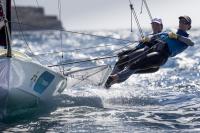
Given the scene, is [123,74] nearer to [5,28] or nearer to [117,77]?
[117,77]

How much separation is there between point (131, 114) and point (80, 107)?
1.31 meters

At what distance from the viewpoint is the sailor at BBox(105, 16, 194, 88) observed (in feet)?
44.8

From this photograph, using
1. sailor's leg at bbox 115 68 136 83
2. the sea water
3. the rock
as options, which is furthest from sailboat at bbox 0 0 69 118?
the rock

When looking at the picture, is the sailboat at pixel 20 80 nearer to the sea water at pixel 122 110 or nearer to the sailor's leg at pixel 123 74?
the sea water at pixel 122 110

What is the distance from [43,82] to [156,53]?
3.16 m

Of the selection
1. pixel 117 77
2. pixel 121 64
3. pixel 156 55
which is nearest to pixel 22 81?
pixel 117 77

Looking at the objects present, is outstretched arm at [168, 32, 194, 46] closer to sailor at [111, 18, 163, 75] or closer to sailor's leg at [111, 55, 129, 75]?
sailor at [111, 18, 163, 75]

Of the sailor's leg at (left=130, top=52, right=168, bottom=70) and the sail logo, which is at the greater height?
the sailor's leg at (left=130, top=52, right=168, bottom=70)

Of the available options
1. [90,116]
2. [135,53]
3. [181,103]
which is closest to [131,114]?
[90,116]

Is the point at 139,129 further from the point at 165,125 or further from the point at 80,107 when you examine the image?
the point at 80,107

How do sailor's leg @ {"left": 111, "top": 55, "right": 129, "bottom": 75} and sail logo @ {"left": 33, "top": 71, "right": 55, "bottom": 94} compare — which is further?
sailor's leg @ {"left": 111, "top": 55, "right": 129, "bottom": 75}

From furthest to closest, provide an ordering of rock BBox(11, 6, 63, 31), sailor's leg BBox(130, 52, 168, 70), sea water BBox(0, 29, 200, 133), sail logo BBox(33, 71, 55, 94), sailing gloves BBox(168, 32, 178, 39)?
rock BBox(11, 6, 63, 31) < sailor's leg BBox(130, 52, 168, 70) < sailing gloves BBox(168, 32, 178, 39) < sail logo BBox(33, 71, 55, 94) < sea water BBox(0, 29, 200, 133)

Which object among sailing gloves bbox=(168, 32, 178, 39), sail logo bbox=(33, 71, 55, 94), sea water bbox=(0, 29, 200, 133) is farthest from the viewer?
sailing gloves bbox=(168, 32, 178, 39)

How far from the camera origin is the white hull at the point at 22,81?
36.5 ft
